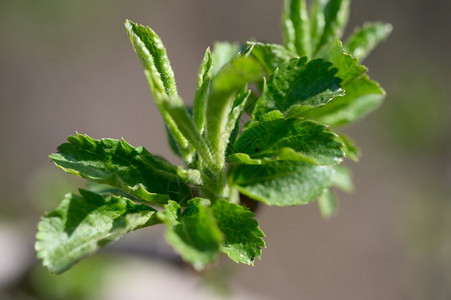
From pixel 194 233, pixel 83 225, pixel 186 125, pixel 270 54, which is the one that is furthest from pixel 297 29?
pixel 83 225

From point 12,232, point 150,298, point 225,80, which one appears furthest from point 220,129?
point 12,232

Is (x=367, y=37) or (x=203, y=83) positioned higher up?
(x=367, y=37)

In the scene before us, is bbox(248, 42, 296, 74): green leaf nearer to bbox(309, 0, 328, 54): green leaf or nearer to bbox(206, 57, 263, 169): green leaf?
bbox(309, 0, 328, 54): green leaf

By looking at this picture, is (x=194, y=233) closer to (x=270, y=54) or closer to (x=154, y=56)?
(x=154, y=56)

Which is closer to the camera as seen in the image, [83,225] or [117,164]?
[83,225]

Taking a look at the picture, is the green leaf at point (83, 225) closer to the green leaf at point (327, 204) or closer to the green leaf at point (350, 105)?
the green leaf at point (350, 105)
